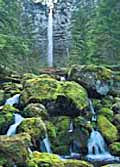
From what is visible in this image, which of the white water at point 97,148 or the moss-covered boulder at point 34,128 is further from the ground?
the moss-covered boulder at point 34,128

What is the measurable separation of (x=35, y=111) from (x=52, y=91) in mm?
1459

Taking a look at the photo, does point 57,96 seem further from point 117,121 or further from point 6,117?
point 117,121

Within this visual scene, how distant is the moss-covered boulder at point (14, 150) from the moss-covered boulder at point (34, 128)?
292 centimetres

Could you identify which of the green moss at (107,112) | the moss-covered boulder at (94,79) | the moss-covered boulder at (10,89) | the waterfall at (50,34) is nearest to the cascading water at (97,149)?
the green moss at (107,112)

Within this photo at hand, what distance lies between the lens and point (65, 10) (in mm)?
44438

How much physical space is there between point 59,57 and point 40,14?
6.68 meters

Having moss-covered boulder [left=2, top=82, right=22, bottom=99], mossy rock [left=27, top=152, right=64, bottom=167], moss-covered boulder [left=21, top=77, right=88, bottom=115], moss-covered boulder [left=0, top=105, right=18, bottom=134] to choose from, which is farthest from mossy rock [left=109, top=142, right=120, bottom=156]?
moss-covered boulder [left=2, top=82, right=22, bottom=99]

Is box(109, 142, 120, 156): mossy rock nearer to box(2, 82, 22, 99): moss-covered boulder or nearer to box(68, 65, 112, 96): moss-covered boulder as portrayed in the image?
box(68, 65, 112, 96): moss-covered boulder

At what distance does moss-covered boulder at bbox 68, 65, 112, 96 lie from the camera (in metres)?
17.6

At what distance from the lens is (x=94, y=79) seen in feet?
57.9

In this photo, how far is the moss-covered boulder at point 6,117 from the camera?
556 inches

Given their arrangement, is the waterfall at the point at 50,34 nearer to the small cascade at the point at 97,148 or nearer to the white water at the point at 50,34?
the white water at the point at 50,34

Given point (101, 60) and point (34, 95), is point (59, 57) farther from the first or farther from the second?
point (34, 95)

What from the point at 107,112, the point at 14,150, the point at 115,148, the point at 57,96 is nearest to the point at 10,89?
the point at 57,96
